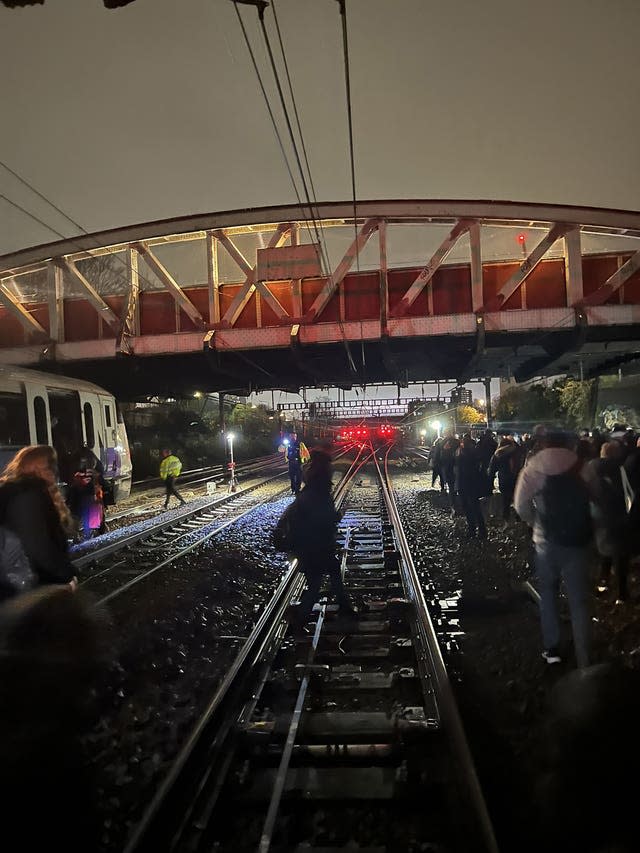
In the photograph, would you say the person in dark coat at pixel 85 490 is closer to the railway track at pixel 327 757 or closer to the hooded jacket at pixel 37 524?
the railway track at pixel 327 757

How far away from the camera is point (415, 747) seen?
3.79 metres

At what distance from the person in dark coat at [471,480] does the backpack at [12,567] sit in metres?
7.86

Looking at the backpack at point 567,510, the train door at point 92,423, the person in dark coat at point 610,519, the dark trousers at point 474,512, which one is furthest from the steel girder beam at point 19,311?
the backpack at point 567,510

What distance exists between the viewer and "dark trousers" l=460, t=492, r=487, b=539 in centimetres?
1038

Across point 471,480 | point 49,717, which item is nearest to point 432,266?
point 471,480

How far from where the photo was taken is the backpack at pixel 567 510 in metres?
4.39

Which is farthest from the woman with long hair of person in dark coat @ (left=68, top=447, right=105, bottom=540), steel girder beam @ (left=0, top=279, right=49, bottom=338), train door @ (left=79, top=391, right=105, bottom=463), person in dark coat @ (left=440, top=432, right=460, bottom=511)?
steel girder beam @ (left=0, top=279, right=49, bottom=338)

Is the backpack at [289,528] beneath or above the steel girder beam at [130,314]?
beneath

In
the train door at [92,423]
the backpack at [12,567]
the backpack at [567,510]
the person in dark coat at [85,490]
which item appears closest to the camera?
the backpack at [12,567]

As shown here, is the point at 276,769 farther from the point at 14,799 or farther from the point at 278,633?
the point at 278,633

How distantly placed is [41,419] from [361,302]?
10991 millimetres

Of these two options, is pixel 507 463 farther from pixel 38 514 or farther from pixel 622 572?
pixel 38 514

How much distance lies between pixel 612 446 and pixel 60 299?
1870 centimetres

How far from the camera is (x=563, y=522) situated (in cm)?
441
